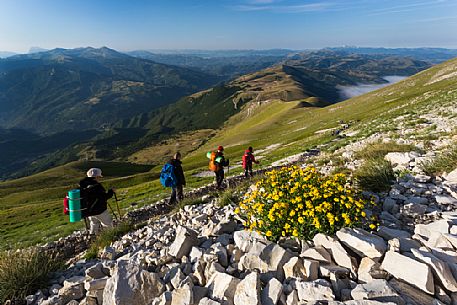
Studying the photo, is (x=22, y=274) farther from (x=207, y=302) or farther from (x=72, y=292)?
(x=207, y=302)

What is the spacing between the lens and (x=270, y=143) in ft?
199

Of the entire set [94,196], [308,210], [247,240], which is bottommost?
[94,196]

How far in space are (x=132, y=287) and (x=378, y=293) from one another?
14.7ft

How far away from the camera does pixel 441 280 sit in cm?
402

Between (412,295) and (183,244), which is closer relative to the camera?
(412,295)

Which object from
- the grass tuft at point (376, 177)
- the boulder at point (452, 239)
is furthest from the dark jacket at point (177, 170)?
the boulder at point (452, 239)

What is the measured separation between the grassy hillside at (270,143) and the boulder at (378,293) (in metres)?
18.5

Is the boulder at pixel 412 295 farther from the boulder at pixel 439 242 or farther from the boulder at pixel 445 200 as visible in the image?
the boulder at pixel 445 200

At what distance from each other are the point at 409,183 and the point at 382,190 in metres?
0.71

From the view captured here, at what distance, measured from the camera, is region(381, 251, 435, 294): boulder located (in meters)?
3.97

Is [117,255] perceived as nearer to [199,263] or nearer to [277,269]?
[199,263]

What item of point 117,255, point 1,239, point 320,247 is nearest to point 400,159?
point 320,247

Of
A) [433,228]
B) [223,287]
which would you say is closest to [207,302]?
[223,287]

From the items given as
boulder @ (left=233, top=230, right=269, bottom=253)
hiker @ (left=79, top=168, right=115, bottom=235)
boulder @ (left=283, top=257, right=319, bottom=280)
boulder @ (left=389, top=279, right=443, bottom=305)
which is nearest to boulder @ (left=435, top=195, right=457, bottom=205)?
boulder @ (left=389, top=279, right=443, bottom=305)
